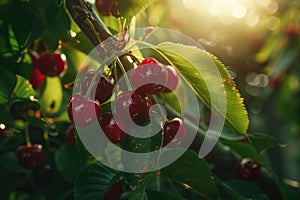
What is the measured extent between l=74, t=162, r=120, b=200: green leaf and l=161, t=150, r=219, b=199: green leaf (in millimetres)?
115

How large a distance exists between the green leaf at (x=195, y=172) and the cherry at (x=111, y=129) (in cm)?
12

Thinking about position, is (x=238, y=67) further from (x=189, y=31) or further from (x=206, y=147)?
(x=206, y=147)

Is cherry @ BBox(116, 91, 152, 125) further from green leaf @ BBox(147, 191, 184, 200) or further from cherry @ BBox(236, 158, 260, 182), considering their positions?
cherry @ BBox(236, 158, 260, 182)

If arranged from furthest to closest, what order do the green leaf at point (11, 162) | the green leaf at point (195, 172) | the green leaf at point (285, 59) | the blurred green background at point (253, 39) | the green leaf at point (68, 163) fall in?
the green leaf at point (285, 59) < the blurred green background at point (253, 39) < the green leaf at point (11, 162) < the green leaf at point (68, 163) < the green leaf at point (195, 172)

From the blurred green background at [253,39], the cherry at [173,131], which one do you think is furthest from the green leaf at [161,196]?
the blurred green background at [253,39]

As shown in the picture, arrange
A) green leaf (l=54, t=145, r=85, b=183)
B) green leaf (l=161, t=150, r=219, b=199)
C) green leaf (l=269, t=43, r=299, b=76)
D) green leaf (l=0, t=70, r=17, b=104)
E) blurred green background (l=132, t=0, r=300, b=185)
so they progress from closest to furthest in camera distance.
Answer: green leaf (l=161, t=150, r=219, b=199)
green leaf (l=0, t=70, r=17, b=104)
green leaf (l=54, t=145, r=85, b=183)
blurred green background (l=132, t=0, r=300, b=185)
green leaf (l=269, t=43, r=299, b=76)

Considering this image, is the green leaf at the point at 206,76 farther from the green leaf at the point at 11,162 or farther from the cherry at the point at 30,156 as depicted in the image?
the green leaf at the point at 11,162

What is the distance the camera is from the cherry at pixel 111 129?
34.1 inches

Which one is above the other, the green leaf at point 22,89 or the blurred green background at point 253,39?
the green leaf at point 22,89

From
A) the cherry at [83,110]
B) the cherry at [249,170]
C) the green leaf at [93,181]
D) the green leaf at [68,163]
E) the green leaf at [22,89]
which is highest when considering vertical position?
the cherry at [83,110]

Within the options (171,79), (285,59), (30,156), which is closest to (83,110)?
(171,79)

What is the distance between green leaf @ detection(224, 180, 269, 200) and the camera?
4.01ft

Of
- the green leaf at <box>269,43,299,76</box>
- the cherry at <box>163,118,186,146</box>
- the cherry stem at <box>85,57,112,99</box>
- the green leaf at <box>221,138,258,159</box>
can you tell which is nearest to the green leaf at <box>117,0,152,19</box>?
the cherry stem at <box>85,57,112,99</box>

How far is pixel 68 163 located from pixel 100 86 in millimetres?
379
